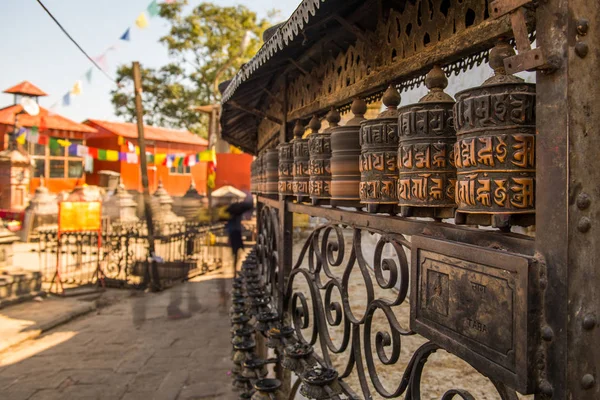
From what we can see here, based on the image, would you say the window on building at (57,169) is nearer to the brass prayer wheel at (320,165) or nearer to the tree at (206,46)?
the tree at (206,46)

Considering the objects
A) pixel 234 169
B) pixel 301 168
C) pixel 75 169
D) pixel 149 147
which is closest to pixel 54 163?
pixel 75 169

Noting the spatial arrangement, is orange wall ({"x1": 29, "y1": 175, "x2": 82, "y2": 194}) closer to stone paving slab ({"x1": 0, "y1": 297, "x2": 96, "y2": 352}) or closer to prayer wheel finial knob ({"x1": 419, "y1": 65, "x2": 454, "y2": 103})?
stone paving slab ({"x1": 0, "y1": 297, "x2": 96, "y2": 352})

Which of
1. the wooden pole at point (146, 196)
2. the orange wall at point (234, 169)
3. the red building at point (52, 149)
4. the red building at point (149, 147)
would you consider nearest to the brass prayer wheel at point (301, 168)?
the wooden pole at point (146, 196)

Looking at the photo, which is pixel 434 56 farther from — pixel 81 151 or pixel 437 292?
pixel 81 151

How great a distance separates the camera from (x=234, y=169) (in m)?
23.9

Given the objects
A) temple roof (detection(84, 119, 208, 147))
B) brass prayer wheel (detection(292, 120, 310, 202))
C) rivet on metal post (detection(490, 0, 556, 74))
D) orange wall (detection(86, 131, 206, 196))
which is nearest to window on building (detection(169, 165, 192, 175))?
orange wall (detection(86, 131, 206, 196))

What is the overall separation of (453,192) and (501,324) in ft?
1.46

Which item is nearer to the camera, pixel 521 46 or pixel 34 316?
pixel 521 46

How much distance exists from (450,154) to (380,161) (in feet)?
1.16

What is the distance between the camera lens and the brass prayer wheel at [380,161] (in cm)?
169

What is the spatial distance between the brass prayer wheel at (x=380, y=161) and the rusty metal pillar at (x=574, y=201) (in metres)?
0.70

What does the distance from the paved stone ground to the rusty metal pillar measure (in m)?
4.28

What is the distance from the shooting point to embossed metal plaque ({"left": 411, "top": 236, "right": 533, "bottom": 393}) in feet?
3.43

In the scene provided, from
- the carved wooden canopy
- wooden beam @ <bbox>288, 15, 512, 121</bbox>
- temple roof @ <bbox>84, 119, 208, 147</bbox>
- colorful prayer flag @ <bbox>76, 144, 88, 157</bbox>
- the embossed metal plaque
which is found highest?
temple roof @ <bbox>84, 119, 208, 147</bbox>
